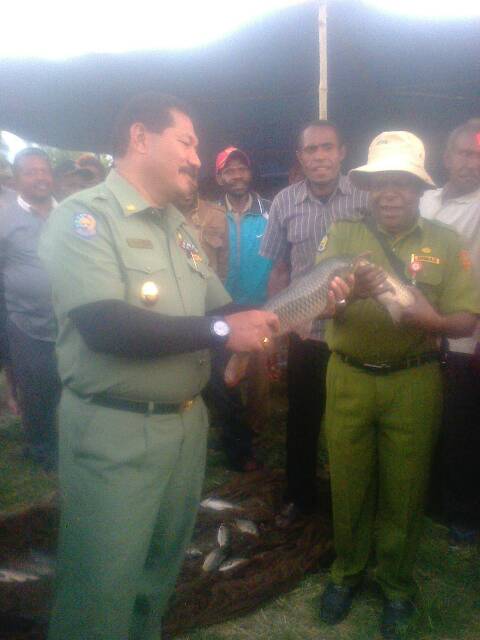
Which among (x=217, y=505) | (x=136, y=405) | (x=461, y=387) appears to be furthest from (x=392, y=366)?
(x=217, y=505)

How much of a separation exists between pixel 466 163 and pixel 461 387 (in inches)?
58.4

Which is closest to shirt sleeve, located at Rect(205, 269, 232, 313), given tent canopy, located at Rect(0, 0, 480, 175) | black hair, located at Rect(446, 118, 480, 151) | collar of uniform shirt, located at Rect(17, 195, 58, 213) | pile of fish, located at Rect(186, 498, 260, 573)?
pile of fish, located at Rect(186, 498, 260, 573)

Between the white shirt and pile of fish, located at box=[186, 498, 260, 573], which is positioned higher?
the white shirt

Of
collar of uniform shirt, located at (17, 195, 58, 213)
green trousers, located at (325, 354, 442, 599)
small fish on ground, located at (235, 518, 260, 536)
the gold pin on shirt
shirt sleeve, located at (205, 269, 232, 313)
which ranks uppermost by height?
collar of uniform shirt, located at (17, 195, 58, 213)

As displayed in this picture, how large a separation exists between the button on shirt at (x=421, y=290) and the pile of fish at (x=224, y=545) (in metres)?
1.59

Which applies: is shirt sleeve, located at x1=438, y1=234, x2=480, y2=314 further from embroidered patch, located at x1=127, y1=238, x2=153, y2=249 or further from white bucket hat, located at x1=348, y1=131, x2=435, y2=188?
embroidered patch, located at x1=127, y1=238, x2=153, y2=249

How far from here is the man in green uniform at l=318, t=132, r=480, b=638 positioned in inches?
115

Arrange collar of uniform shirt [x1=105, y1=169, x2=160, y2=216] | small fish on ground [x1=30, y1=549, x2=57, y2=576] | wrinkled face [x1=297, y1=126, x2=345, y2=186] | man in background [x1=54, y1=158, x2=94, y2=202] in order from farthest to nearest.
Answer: man in background [x1=54, y1=158, x2=94, y2=202], wrinkled face [x1=297, y1=126, x2=345, y2=186], small fish on ground [x1=30, y1=549, x2=57, y2=576], collar of uniform shirt [x1=105, y1=169, x2=160, y2=216]

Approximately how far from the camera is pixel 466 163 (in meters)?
3.89

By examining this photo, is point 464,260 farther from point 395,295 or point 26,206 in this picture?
point 26,206

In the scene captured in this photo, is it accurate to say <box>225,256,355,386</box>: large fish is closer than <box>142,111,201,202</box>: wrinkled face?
No

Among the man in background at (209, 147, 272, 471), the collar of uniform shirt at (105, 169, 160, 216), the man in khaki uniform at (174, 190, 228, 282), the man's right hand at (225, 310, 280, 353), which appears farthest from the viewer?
the man in background at (209, 147, 272, 471)

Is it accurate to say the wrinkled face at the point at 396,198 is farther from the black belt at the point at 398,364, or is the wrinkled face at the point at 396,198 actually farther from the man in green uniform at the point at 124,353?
the man in green uniform at the point at 124,353

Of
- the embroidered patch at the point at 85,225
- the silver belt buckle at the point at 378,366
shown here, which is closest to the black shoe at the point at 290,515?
the silver belt buckle at the point at 378,366
